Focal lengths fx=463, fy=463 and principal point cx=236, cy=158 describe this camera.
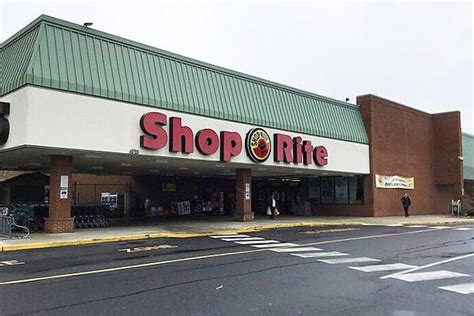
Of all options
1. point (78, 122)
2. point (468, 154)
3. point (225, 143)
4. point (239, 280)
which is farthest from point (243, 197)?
point (468, 154)

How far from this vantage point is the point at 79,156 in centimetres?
2077

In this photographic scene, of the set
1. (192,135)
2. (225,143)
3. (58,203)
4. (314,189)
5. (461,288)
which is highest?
(192,135)

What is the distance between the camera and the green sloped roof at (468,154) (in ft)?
150

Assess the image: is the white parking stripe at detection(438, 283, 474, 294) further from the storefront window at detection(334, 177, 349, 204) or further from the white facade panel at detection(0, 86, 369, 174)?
the storefront window at detection(334, 177, 349, 204)

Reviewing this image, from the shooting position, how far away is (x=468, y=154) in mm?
46969

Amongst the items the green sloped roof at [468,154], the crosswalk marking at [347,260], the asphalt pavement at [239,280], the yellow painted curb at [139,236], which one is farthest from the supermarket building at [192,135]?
the crosswalk marking at [347,260]

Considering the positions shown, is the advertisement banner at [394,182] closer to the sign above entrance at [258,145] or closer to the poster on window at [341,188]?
the poster on window at [341,188]

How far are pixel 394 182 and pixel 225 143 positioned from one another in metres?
18.4

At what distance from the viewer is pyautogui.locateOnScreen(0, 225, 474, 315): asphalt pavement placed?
7273mm

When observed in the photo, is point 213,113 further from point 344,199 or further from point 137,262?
point 344,199

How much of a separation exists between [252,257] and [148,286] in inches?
181

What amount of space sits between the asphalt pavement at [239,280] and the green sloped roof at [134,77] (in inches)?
265

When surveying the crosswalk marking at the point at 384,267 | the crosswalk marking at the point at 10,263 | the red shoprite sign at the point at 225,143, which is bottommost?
the crosswalk marking at the point at 384,267

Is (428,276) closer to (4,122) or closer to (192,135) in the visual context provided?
(192,135)
